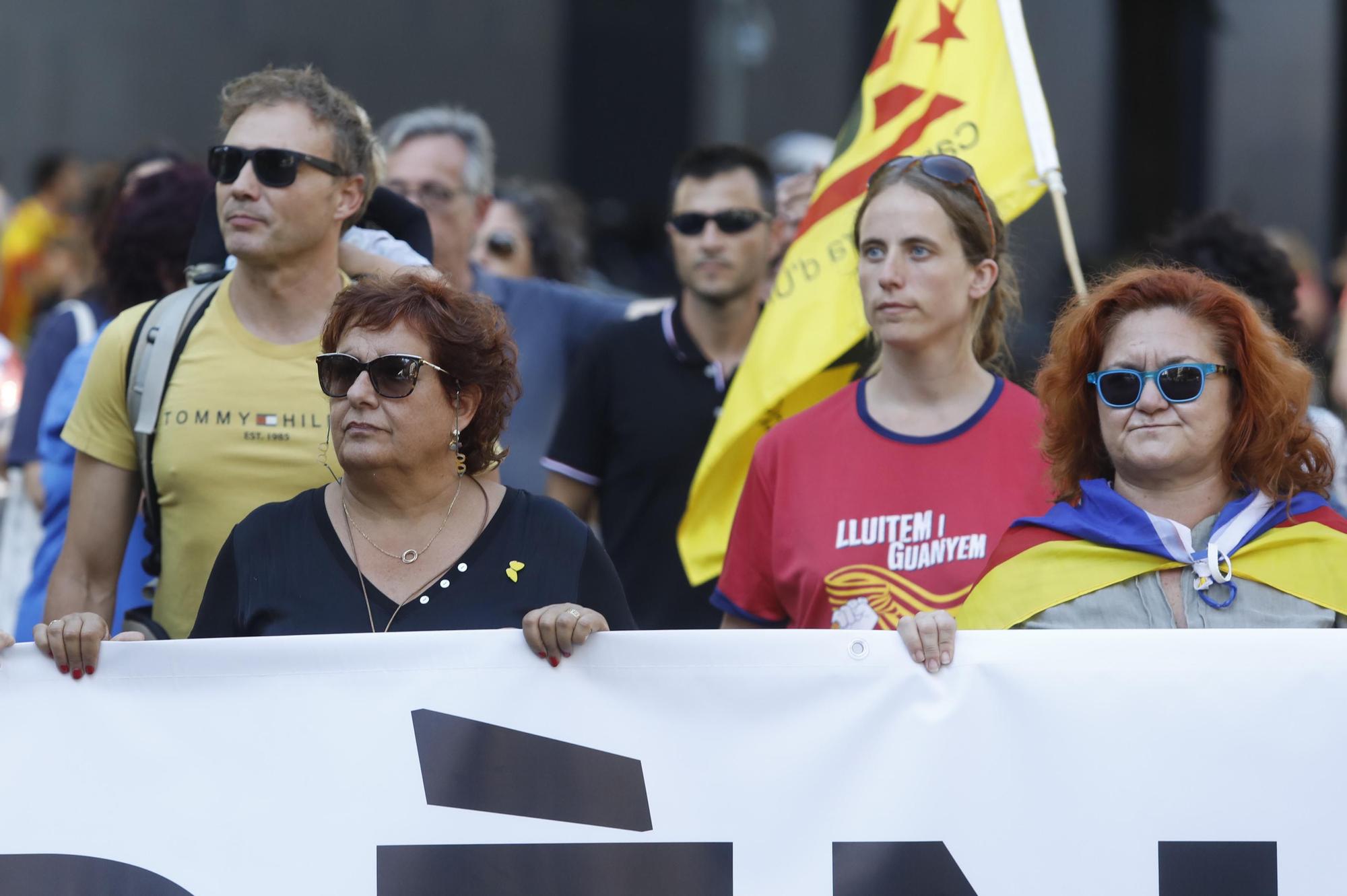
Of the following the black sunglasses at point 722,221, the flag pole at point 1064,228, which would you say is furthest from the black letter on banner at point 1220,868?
the black sunglasses at point 722,221

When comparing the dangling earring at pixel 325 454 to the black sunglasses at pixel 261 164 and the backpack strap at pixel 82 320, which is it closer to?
the black sunglasses at pixel 261 164

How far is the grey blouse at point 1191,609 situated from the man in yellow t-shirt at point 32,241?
293 inches

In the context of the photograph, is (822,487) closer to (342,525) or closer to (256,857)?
(342,525)

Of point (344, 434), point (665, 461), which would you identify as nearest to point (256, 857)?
point (344, 434)

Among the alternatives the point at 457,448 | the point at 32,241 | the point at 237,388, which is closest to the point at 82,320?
the point at 237,388

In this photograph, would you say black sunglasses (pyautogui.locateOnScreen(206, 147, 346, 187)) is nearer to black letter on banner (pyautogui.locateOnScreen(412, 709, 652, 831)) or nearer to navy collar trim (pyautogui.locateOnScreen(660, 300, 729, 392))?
black letter on banner (pyautogui.locateOnScreen(412, 709, 652, 831))

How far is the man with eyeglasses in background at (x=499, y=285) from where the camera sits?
540 cm

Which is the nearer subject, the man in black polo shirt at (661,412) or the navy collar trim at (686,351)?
the man in black polo shirt at (661,412)

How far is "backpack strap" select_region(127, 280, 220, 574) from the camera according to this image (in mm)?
3729

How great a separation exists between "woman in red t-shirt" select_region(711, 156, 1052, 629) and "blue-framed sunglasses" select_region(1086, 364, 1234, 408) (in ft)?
1.36

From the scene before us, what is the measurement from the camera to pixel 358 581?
10.8 ft

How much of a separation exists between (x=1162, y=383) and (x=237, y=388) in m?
1.85

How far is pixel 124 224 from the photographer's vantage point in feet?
15.8

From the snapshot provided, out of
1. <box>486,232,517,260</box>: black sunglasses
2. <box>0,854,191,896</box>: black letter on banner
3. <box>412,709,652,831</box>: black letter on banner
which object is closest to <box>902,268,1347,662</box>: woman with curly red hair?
<box>412,709,652,831</box>: black letter on banner
